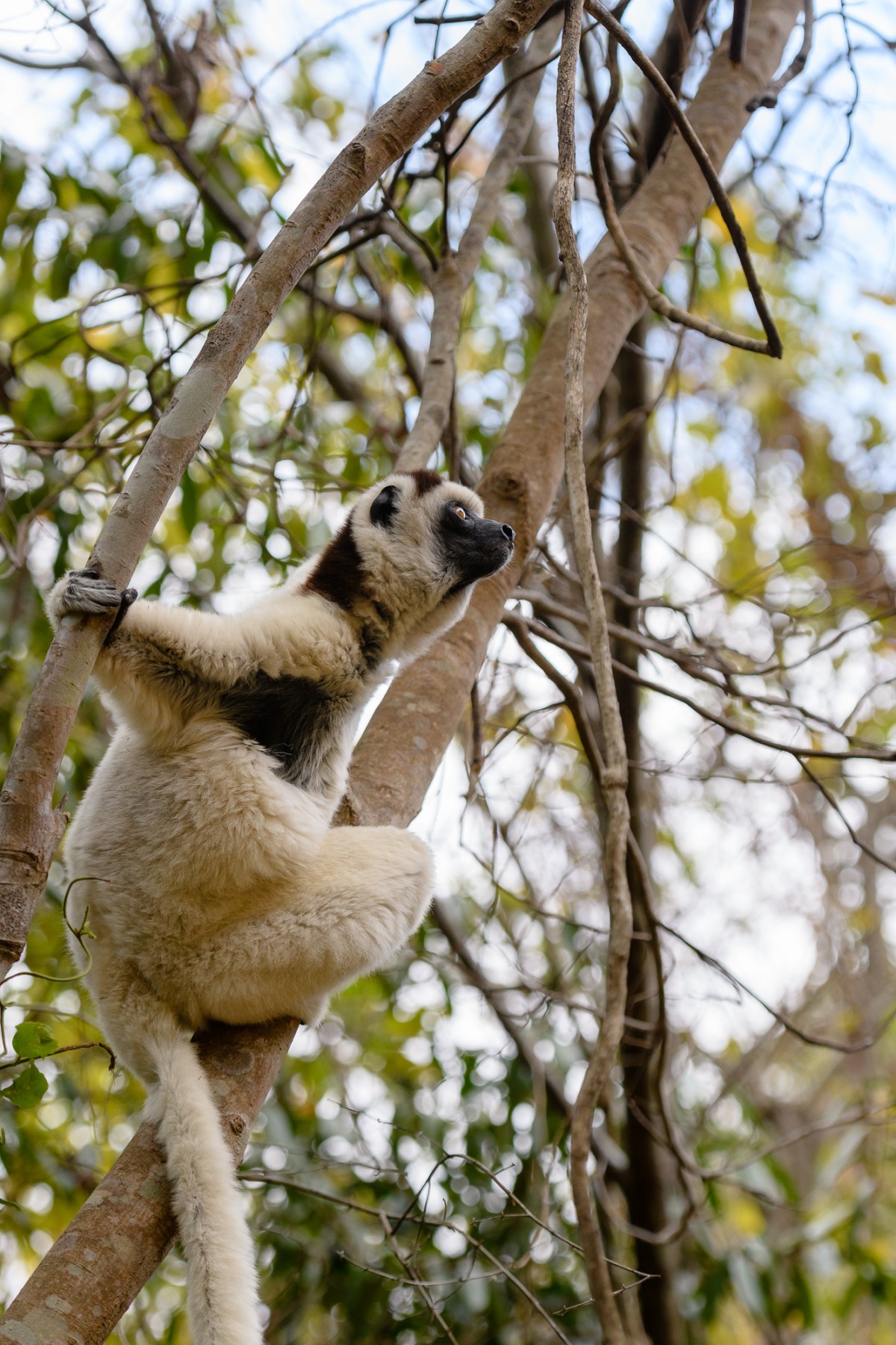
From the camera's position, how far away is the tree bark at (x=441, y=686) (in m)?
1.70

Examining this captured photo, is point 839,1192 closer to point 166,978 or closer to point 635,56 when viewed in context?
point 166,978

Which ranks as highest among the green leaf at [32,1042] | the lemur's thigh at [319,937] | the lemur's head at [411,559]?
the lemur's head at [411,559]

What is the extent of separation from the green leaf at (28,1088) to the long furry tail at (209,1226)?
23cm

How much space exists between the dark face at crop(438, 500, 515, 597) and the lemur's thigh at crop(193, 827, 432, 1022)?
87 cm

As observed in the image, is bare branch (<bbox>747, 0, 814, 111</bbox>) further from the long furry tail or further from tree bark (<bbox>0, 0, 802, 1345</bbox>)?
the long furry tail

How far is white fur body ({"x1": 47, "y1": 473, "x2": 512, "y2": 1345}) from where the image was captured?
2375 millimetres

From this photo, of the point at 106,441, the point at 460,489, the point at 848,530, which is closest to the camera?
the point at 460,489

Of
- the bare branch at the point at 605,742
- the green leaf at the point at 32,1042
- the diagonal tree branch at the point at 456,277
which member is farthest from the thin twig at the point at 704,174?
the green leaf at the point at 32,1042

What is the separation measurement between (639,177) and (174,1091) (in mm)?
3902

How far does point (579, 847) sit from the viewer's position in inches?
256

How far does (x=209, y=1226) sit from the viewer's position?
77.4 inches

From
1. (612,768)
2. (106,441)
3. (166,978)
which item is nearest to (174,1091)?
(166,978)

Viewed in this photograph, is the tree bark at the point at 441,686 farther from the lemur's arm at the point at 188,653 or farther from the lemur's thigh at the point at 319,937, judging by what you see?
the lemur's arm at the point at 188,653

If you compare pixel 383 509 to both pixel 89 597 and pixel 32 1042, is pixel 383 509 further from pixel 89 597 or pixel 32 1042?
pixel 32 1042
